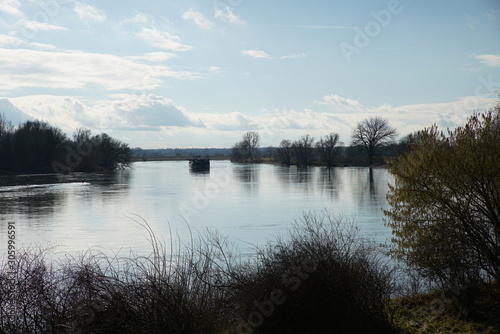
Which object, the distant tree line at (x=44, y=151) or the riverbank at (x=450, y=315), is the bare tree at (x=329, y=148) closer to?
the distant tree line at (x=44, y=151)

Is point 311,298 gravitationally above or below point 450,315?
above

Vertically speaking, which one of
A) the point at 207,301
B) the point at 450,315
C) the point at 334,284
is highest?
the point at 334,284

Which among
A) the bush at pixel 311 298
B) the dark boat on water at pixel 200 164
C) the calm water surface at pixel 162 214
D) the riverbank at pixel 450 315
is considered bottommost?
the calm water surface at pixel 162 214

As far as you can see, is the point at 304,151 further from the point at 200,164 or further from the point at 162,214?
the point at 162,214

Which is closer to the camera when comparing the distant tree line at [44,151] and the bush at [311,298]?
the bush at [311,298]

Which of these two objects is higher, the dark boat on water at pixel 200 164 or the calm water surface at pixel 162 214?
the dark boat on water at pixel 200 164

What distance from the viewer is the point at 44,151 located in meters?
80.6

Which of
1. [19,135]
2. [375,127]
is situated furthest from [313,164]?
[19,135]

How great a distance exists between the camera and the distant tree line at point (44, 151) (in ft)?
255

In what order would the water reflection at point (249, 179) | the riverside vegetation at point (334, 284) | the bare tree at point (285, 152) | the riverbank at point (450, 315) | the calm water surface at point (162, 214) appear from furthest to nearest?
the bare tree at point (285, 152)
the water reflection at point (249, 179)
the calm water surface at point (162, 214)
the riverbank at point (450, 315)
the riverside vegetation at point (334, 284)

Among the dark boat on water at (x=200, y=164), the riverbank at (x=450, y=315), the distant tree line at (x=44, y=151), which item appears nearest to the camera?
the riverbank at (x=450, y=315)

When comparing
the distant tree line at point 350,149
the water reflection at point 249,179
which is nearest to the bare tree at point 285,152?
the distant tree line at point 350,149

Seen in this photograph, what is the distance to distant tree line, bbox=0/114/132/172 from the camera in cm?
7762

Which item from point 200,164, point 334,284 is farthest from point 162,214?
point 200,164
